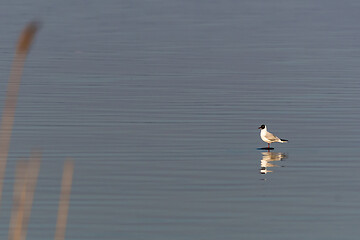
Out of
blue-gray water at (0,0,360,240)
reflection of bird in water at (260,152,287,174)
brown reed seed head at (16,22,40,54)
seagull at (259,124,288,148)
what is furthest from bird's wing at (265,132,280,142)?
brown reed seed head at (16,22,40,54)

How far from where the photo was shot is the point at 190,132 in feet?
65.6

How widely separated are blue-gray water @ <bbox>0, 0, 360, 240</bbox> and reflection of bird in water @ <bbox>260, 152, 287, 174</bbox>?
0.11 m

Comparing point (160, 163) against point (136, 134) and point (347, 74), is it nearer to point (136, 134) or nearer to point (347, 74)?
point (136, 134)

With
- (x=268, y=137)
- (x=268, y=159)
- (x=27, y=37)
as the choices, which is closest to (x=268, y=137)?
(x=268, y=137)

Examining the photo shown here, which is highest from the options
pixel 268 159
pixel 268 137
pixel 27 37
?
pixel 268 137

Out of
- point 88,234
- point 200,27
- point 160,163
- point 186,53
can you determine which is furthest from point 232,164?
point 200,27

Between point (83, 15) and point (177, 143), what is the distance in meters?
41.2

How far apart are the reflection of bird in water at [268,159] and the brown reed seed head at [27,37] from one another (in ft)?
35.1

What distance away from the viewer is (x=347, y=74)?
3044 cm

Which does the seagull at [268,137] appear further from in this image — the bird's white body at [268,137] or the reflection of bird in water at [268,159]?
the reflection of bird in water at [268,159]

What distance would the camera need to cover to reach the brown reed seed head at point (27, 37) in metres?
5.52

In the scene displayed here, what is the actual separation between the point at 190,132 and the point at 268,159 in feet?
9.11

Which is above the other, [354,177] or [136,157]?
[136,157]

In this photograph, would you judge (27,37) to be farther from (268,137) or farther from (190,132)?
(190,132)
